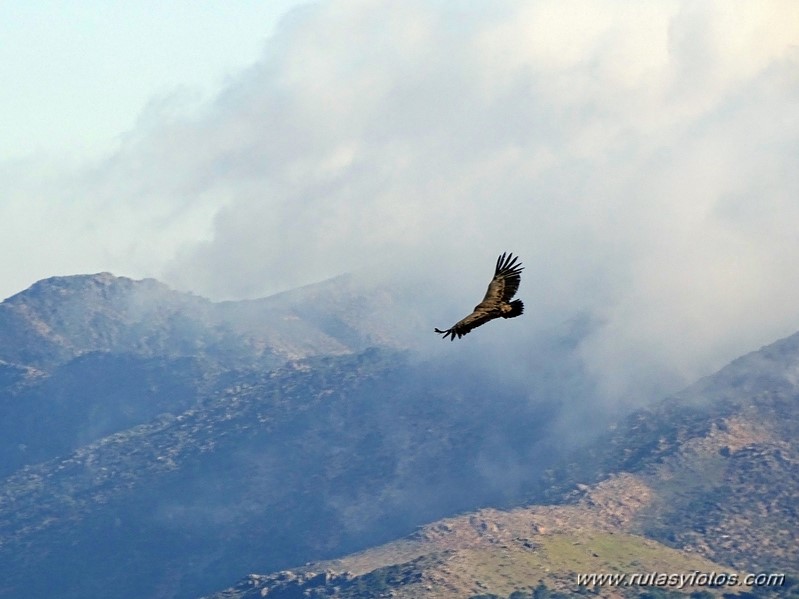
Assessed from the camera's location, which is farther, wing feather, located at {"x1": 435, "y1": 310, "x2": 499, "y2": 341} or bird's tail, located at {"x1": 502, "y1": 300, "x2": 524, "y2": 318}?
bird's tail, located at {"x1": 502, "y1": 300, "x2": 524, "y2": 318}

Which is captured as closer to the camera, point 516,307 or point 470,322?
point 470,322

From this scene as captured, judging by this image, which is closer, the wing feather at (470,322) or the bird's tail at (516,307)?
the wing feather at (470,322)

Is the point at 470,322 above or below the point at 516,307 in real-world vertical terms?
above

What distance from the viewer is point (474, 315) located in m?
137

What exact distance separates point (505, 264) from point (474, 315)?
5258 mm

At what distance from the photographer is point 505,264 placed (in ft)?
454
